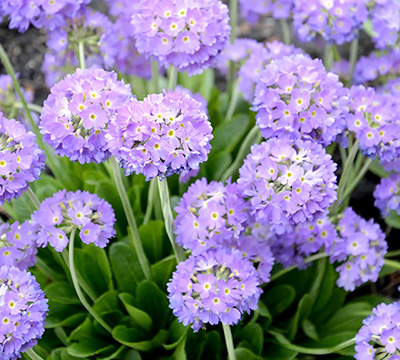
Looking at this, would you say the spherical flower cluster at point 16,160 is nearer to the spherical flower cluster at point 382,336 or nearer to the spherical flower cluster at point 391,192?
the spherical flower cluster at point 382,336

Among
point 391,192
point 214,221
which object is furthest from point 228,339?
point 391,192

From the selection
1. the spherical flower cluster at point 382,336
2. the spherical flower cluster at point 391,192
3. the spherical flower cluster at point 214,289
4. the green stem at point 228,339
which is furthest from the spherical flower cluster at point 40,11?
the spherical flower cluster at point 382,336

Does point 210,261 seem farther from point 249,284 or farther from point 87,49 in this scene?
point 87,49

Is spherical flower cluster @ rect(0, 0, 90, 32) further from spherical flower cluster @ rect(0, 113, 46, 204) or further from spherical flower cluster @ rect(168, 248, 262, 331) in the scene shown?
spherical flower cluster @ rect(168, 248, 262, 331)

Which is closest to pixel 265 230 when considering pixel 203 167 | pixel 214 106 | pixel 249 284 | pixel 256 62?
pixel 249 284

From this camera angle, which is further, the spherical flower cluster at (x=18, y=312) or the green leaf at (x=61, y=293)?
the green leaf at (x=61, y=293)

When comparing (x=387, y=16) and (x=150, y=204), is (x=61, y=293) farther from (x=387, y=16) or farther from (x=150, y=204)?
(x=387, y=16)

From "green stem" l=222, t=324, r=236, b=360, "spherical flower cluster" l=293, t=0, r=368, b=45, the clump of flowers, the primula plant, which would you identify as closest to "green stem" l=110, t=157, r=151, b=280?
the primula plant

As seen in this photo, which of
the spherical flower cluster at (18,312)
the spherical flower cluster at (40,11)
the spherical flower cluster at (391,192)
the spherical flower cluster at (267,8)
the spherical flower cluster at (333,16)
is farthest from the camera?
the spherical flower cluster at (267,8)
